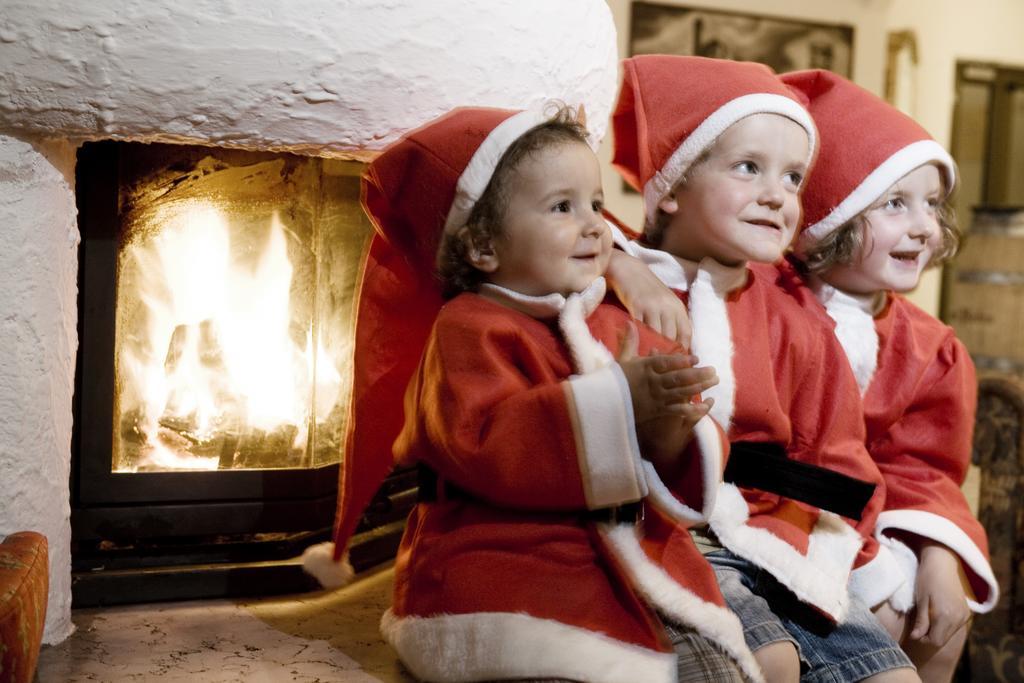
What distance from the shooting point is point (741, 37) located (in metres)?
3.64

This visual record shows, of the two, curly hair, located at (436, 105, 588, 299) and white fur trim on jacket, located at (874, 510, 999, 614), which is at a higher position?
curly hair, located at (436, 105, 588, 299)

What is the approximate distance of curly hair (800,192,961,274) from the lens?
1.56m

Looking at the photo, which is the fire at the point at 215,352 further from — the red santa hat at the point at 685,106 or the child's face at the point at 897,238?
the child's face at the point at 897,238

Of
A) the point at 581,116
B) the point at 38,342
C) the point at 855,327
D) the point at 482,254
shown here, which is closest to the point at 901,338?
the point at 855,327

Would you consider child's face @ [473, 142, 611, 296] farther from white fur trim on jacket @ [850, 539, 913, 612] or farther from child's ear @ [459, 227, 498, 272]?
white fur trim on jacket @ [850, 539, 913, 612]

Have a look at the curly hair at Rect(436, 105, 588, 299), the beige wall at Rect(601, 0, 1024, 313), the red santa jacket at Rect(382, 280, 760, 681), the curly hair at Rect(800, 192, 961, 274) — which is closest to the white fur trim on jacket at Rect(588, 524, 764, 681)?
the red santa jacket at Rect(382, 280, 760, 681)

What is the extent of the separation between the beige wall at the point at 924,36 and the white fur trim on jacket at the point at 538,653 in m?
2.47

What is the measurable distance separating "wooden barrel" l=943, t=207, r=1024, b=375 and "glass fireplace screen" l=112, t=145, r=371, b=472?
182 centimetres

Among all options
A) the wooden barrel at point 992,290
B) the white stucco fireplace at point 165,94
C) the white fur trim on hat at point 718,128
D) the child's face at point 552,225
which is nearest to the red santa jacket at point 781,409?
the white fur trim on hat at point 718,128

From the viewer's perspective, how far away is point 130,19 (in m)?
1.24

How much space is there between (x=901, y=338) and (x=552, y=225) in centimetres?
69

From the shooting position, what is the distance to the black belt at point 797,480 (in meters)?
1.33

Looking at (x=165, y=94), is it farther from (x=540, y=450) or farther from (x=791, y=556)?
(x=791, y=556)

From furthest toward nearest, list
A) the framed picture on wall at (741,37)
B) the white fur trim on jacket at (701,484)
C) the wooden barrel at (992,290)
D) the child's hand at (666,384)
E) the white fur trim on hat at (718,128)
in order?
the framed picture on wall at (741,37) < the wooden barrel at (992,290) < the white fur trim on hat at (718,128) < the white fur trim on jacket at (701,484) < the child's hand at (666,384)
